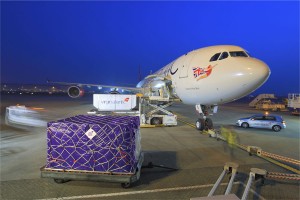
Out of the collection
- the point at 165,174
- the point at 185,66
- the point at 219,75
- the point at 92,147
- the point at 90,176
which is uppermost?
the point at 185,66

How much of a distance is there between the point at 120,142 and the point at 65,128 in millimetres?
1659

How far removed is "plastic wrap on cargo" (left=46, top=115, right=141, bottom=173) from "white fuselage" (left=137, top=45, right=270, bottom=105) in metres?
4.99

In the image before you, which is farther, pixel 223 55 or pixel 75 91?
pixel 75 91

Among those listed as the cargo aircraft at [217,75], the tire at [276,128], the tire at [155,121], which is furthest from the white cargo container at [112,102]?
the tire at [276,128]

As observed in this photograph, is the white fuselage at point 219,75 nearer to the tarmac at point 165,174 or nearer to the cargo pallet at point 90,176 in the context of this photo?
the tarmac at point 165,174

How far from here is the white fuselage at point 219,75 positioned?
8.92 meters

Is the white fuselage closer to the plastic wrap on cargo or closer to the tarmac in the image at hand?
the tarmac

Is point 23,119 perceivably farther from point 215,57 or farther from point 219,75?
point 219,75

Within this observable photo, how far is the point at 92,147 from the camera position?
6.43 meters

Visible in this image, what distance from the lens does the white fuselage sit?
29.3 feet

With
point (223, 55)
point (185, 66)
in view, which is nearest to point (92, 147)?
point (223, 55)

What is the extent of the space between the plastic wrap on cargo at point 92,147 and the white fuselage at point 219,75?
4.99 m

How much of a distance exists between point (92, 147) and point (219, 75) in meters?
6.11

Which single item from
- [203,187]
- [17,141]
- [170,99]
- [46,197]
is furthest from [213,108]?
[17,141]
